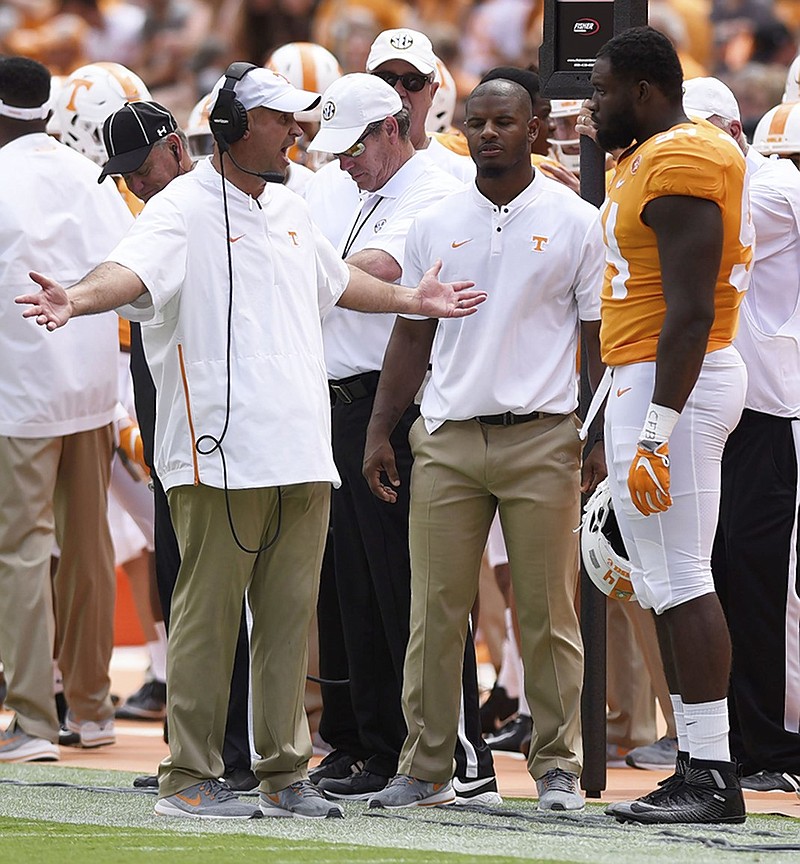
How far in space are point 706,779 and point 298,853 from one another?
1.23 metres

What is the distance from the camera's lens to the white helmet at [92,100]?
855cm

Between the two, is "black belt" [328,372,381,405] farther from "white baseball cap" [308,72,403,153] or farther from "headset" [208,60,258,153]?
"headset" [208,60,258,153]

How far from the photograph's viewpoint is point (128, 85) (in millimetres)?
8609

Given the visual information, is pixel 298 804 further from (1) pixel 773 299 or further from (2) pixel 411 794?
(1) pixel 773 299

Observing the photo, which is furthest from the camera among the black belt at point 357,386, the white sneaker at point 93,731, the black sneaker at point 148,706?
the black sneaker at point 148,706

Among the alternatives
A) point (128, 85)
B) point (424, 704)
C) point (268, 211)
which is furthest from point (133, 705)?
point (268, 211)

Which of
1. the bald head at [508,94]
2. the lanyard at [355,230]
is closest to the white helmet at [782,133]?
the bald head at [508,94]

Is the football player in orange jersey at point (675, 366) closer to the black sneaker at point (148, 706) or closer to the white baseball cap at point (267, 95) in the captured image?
the white baseball cap at point (267, 95)

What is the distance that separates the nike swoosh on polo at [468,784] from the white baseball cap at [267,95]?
2.16 metres

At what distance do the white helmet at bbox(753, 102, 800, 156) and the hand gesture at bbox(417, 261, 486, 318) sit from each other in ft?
6.28

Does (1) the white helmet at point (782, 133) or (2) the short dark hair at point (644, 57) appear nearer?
(2) the short dark hair at point (644, 57)

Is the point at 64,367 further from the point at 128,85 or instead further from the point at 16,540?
the point at 128,85

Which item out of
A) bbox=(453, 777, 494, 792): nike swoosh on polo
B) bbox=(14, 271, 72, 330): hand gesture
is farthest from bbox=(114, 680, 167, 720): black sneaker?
bbox=(14, 271, 72, 330): hand gesture

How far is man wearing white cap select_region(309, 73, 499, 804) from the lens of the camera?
6.52m
